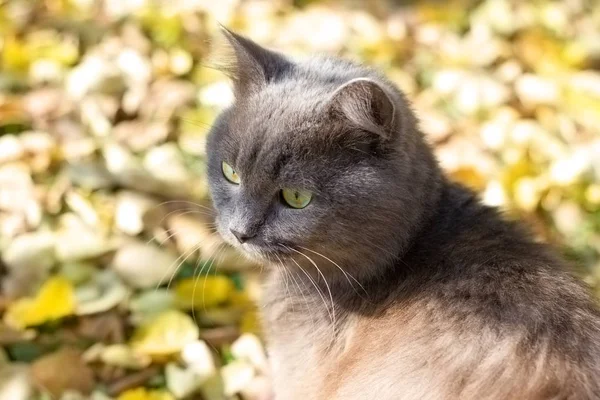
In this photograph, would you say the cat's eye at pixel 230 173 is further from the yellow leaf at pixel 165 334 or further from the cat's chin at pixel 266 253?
the yellow leaf at pixel 165 334

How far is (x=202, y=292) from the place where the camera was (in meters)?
1.53

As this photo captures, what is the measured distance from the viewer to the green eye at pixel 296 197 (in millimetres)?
1087

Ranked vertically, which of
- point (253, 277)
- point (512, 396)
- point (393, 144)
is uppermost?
point (393, 144)

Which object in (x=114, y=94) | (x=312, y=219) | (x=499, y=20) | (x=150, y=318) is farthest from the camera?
(x=499, y=20)

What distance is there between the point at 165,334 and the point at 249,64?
2.06ft

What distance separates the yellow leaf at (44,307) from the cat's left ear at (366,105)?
2.45 feet

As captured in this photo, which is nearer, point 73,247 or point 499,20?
point 73,247

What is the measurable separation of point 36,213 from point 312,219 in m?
0.85

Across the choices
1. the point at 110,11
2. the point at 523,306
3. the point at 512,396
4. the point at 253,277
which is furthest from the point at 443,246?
the point at 110,11

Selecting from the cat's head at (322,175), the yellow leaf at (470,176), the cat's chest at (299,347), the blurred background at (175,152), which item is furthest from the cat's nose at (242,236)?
the yellow leaf at (470,176)

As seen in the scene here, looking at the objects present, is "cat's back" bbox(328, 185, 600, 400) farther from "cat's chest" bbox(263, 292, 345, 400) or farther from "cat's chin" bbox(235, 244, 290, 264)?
"cat's chin" bbox(235, 244, 290, 264)

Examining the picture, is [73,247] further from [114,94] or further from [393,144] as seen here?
[393,144]

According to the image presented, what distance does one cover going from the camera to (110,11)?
240cm

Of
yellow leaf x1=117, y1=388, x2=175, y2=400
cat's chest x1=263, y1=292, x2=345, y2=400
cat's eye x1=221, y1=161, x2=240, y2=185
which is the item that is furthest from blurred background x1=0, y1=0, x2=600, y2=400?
cat's eye x1=221, y1=161, x2=240, y2=185
